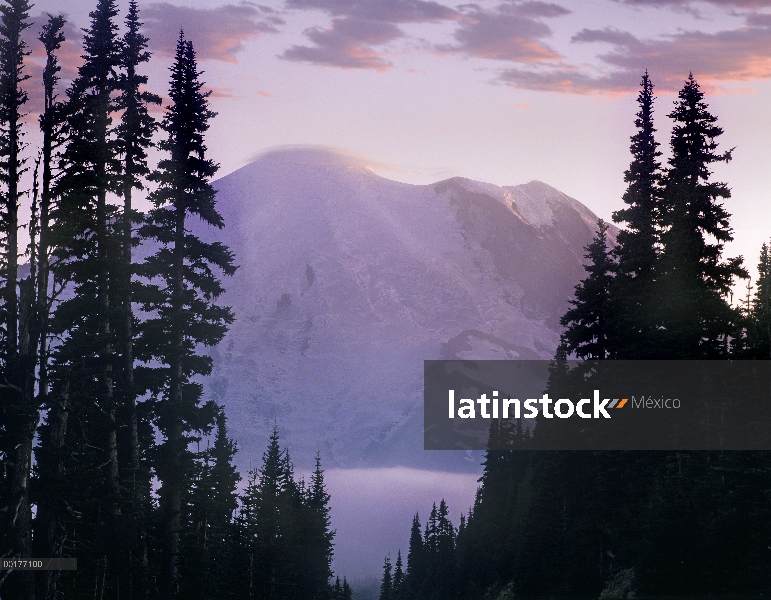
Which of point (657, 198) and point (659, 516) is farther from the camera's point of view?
point (657, 198)

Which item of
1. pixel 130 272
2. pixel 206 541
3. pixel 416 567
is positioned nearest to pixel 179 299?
pixel 130 272

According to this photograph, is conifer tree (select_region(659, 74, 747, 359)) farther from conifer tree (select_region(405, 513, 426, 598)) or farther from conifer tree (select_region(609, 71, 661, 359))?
conifer tree (select_region(405, 513, 426, 598))

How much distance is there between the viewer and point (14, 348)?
33.6 m

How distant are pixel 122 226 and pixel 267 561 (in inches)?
1052

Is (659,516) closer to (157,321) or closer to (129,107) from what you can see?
(157,321)

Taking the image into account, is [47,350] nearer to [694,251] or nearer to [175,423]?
[175,423]

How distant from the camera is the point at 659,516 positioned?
37.9m

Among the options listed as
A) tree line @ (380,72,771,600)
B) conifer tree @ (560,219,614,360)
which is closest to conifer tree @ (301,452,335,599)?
tree line @ (380,72,771,600)

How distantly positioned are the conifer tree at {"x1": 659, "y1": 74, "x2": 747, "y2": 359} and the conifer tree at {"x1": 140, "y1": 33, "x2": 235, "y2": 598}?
2158 cm

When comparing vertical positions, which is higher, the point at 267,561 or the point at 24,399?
the point at 24,399

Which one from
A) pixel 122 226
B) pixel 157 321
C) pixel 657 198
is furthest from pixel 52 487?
pixel 657 198

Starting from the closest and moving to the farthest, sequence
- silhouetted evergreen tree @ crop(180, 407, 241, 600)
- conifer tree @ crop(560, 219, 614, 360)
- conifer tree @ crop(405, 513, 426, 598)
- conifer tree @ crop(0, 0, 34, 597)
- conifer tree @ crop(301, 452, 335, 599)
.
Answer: conifer tree @ crop(0, 0, 34, 597)
silhouetted evergreen tree @ crop(180, 407, 241, 600)
conifer tree @ crop(560, 219, 614, 360)
conifer tree @ crop(301, 452, 335, 599)
conifer tree @ crop(405, 513, 426, 598)

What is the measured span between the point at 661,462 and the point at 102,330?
25.9 meters

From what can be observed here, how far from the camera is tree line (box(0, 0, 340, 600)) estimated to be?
34000 millimetres
